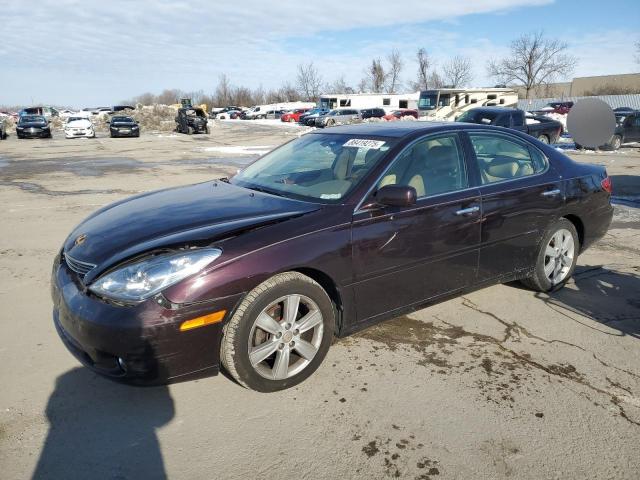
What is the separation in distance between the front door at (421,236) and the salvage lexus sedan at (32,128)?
3268 cm

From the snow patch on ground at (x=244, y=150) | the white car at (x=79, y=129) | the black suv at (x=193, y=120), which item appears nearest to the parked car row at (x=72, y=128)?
the white car at (x=79, y=129)

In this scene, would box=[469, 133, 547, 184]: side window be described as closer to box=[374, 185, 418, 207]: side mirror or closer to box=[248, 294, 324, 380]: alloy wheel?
box=[374, 185, 418, 207]: side mirror

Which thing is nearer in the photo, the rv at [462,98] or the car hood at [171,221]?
the car hood at [171,221]

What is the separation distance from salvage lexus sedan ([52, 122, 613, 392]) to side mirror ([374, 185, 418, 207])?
0.6 inches

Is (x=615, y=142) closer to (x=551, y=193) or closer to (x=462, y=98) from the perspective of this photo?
(x=551, y=193)

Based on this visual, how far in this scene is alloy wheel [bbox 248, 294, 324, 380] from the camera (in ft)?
9.47

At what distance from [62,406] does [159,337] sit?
844mm

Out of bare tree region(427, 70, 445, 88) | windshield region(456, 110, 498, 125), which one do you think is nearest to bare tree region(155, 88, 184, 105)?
bare tree region(427, 70, 445, 88)

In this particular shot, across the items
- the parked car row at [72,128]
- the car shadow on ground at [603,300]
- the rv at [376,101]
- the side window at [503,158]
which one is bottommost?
the car shadow on ground at [603,300]

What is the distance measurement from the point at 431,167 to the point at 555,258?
5.42 feet

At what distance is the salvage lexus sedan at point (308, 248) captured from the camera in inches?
104

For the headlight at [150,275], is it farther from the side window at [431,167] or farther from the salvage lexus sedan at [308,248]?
the side window at [431,167]

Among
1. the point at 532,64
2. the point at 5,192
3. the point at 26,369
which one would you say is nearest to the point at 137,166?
the point at 5,192

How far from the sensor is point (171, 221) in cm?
315
